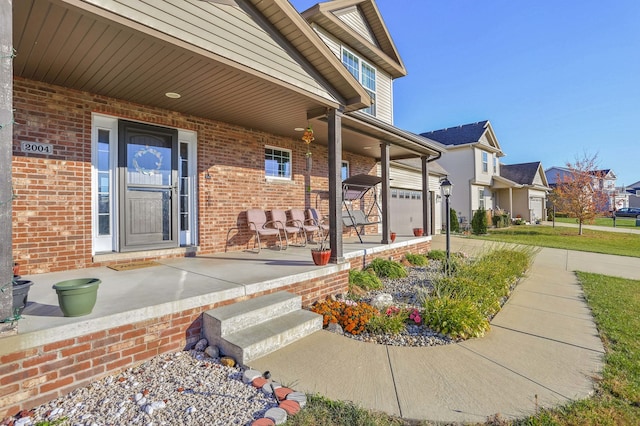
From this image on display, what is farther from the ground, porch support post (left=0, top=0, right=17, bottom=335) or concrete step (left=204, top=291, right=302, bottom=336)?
porch support post (left=0, top=0, right=17, bottom=335)

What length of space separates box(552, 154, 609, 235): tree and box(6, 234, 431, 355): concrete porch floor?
1636 cm

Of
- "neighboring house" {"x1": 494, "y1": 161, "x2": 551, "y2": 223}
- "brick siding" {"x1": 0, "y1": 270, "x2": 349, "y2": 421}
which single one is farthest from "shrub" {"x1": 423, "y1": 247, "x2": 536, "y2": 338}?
"neighboring house" {"x1": 494, "y1": 161, "x2": 551, "y2": 223}

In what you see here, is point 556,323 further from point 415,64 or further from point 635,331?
point 415,64

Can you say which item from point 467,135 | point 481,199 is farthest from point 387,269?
point 467,135

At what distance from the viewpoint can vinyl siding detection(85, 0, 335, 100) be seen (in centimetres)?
292

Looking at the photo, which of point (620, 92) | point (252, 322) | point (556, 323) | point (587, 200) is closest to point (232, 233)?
point (252, 322)

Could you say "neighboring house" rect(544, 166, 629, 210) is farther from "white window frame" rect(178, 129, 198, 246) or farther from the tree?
"white window frame" rect(178, 129, 198, 246)

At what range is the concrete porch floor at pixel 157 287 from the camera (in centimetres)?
223

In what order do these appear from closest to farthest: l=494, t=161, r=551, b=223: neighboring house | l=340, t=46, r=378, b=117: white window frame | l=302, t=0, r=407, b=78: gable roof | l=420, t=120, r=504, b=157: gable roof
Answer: l=302, t=0, r=407, b=78: gable roof < l=340, t=46, r=378, b=117: white window frame < l=420, t=120, r=504, b=157: gable roof < l=494, t=161, r=551, b=223: neighboring house

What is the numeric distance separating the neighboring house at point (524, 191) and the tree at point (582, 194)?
4.54m

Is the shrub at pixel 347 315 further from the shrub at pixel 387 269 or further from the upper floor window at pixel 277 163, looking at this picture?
the upper floor window at pixel 277 163

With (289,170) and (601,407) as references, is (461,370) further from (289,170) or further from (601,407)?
(289,170)

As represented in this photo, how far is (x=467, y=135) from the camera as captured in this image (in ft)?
64.5

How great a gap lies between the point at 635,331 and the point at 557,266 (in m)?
4.87
